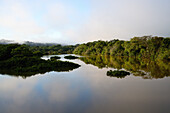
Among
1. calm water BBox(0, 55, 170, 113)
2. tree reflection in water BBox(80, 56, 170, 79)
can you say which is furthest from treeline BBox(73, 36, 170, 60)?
calm water BBox(0, 55, 170, 113)

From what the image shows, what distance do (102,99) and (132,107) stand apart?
1.59 metres

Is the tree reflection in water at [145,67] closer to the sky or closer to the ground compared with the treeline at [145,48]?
closer to the ground

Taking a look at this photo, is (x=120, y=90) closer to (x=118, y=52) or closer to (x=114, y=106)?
(x=114, y=106)

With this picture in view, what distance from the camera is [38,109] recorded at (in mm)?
6184

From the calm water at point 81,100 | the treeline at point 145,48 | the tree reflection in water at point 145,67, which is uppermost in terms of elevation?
the treeline at point 145,48

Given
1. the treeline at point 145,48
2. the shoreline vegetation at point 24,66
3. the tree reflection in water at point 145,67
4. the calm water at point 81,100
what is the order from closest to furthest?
the calm water at point 81,100
the tree reflection in water at point 145,67
the shoreline vegetation at point 24,66
the treeline at point 145,48

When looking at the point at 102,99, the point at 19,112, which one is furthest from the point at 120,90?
the point at 19,112

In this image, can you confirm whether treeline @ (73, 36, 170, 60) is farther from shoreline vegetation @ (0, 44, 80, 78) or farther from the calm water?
the calm water

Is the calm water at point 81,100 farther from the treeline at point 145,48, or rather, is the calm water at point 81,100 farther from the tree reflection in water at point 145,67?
the treeline at point 145,48

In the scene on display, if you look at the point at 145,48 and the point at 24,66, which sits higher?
the point at 145,48

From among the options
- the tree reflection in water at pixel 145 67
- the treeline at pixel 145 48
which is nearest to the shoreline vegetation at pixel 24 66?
the tree reflection in water at pixel 145 67

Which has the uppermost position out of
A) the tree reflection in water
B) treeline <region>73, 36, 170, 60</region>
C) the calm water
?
treeline <region>73, 36, 170, 60</region>

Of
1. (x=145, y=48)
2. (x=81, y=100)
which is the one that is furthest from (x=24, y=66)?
(x=145, y=48)

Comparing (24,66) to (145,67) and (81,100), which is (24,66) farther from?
(145,67)
